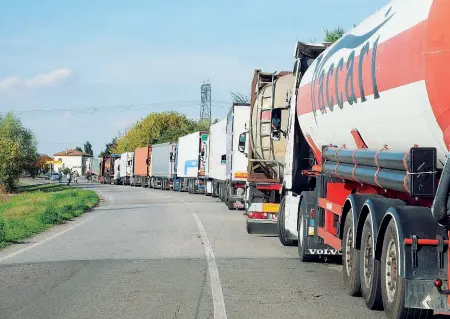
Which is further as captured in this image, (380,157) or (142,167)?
(142,167)

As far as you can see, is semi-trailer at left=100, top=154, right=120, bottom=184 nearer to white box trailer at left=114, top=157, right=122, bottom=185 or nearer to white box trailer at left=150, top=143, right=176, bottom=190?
white box trailer at left=114, top=157, right=122, bottom=185

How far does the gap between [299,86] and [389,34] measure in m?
6.08

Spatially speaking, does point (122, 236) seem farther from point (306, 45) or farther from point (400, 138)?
point (400, 138)

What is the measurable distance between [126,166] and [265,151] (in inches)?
2498

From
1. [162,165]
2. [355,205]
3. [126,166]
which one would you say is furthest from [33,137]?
[355,205]

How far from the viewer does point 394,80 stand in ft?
24.1

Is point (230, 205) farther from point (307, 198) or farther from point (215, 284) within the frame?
point (215, 284)

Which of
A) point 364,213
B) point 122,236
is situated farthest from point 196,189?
point 364,213

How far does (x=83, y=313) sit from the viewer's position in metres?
8.34

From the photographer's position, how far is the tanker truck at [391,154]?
658 cm

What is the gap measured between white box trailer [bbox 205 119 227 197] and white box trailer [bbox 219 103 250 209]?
2835 millimetres

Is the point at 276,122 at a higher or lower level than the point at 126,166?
higher

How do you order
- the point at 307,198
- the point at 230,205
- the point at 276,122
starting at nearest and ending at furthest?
1. the point at 307,198
2. the point at 276,122
3. the point at 230,205

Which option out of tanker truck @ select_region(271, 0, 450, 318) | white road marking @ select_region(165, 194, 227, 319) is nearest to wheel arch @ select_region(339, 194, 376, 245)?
tanker truck @ select_region(271, 0, 450, 318)
